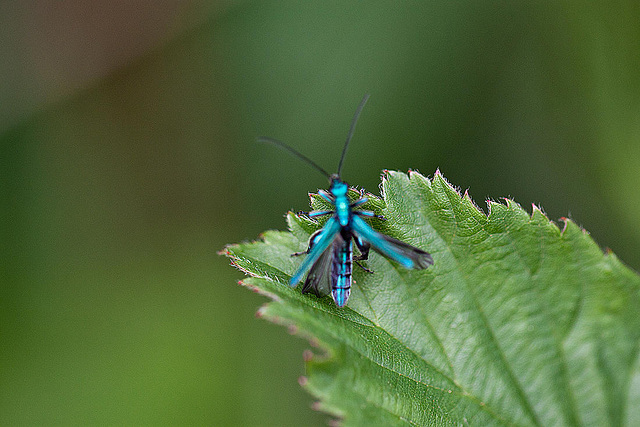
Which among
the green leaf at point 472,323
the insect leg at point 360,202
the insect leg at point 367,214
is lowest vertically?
the green leaf at point 472,323

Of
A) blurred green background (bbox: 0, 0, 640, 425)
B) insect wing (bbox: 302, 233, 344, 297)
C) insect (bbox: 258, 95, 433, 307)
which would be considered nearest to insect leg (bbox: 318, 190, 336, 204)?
insect (bbox: 258, 95, 433, 307)

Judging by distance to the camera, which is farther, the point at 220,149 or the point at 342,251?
the point at 220,149

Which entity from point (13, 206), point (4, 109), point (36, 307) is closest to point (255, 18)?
point (4, 109)

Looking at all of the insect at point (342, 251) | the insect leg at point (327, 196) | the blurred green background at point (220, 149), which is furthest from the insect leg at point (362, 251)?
the blurred green background at point (220, 149)

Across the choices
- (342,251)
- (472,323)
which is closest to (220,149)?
(342,251)

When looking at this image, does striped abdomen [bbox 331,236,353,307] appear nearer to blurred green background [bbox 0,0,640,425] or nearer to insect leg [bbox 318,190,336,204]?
insect leg [bbox 318,190,336,204]

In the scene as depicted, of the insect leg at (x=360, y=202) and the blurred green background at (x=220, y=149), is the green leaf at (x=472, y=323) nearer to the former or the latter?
the insect leg at (x=360, y=202)

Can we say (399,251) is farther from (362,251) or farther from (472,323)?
(472,323)
